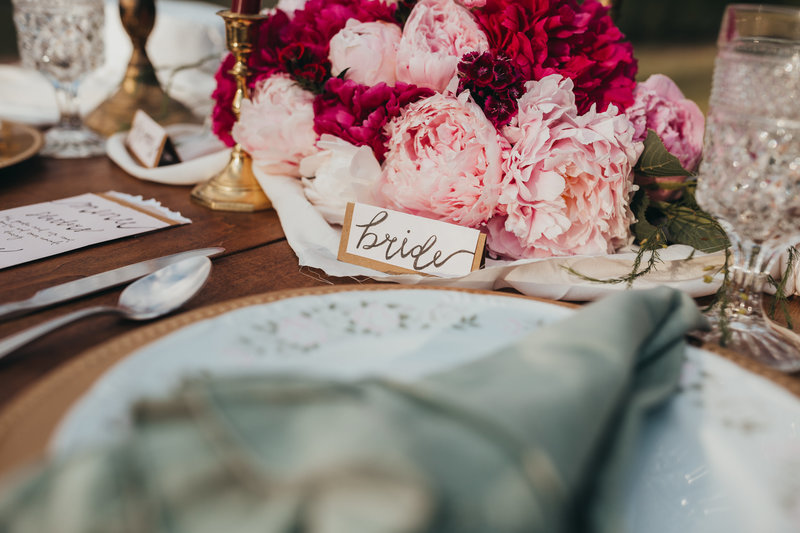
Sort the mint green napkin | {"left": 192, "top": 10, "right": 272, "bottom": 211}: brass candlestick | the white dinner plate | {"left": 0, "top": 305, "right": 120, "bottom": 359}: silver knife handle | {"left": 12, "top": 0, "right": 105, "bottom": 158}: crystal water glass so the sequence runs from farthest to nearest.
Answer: {"left": 12, "top": 0, "right": 105, "bottom": 158}: crystal water glass → {"left": 192, "top": 10, "right": 272, "bottom": 211}: brass candlestick → {"left": 0, "top": 305, "right": 120, "bottom": 359}: silver knife handle → the white dinner plate → the mint green napkin

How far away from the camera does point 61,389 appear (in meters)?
0.36

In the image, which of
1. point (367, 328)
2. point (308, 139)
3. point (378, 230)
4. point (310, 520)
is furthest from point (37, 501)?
point (308, 139)

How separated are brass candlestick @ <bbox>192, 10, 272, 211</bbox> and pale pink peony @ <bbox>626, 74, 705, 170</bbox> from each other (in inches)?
20.2

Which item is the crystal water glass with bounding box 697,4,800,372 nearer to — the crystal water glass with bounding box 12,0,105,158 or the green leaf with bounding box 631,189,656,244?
the green leaf with bounding box 631,189,656,244

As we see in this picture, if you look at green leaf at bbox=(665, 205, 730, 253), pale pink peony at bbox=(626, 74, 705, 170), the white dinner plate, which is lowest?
the white dinner plate

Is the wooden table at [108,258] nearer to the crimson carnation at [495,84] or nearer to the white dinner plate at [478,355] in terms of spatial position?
the white dinner plate at [478,355]

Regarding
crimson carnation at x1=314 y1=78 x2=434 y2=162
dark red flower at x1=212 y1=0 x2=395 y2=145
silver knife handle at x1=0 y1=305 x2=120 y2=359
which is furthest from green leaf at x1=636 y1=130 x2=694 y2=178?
silver knife handle at x1=0 y1=305 x2=120 y2=359

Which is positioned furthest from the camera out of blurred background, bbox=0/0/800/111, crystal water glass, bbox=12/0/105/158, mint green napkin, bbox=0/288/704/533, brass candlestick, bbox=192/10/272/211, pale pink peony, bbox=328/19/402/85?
blurred background, bbox=0/0/800/111

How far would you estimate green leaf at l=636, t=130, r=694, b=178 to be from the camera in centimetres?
72

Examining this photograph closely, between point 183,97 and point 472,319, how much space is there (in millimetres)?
1141

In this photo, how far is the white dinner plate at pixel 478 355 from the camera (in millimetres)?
362

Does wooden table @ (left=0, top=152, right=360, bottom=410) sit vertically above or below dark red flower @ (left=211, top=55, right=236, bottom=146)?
below

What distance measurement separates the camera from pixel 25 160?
1.01m

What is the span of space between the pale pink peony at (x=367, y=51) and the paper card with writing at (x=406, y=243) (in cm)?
19
